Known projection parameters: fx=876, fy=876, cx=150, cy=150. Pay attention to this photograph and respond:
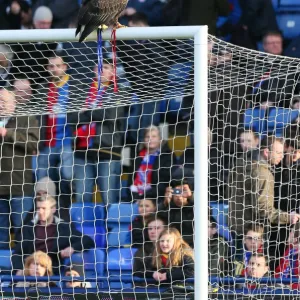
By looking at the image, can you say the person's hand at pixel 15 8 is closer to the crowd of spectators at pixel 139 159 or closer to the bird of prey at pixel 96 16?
the crowd of spectators at pixel 139 159

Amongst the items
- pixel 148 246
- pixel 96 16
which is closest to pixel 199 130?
pixel 96 16

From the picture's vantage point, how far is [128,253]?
6.52m

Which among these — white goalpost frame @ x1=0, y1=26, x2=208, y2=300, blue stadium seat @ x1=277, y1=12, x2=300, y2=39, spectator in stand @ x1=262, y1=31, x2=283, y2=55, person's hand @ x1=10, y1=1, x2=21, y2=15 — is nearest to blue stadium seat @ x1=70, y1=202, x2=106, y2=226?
person's hand @ x1=10, y1=1, x2=21, y2=15

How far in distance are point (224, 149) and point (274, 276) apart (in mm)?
1122

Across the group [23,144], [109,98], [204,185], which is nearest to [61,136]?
[23,144]

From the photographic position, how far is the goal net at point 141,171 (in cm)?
613

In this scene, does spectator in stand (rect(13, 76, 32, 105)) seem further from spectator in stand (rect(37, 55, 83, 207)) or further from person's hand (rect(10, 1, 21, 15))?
person's hand (rect(10, 1, 21, 15))

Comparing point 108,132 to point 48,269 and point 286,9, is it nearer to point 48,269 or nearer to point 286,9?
point 48,269

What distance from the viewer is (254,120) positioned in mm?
6699

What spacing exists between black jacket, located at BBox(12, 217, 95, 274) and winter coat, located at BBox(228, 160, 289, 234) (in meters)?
1.13

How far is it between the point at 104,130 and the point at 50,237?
3.12 feet

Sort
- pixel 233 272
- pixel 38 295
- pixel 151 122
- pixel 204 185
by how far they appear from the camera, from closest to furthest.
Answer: pixel 204 185
pixel 38 295
pixel 233 272
pixel 151 122

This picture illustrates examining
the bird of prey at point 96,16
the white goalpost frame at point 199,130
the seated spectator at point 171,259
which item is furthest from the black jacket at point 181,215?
the bird of prey at point 96,16

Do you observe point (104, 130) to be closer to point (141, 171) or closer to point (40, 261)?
point (141, 171)
